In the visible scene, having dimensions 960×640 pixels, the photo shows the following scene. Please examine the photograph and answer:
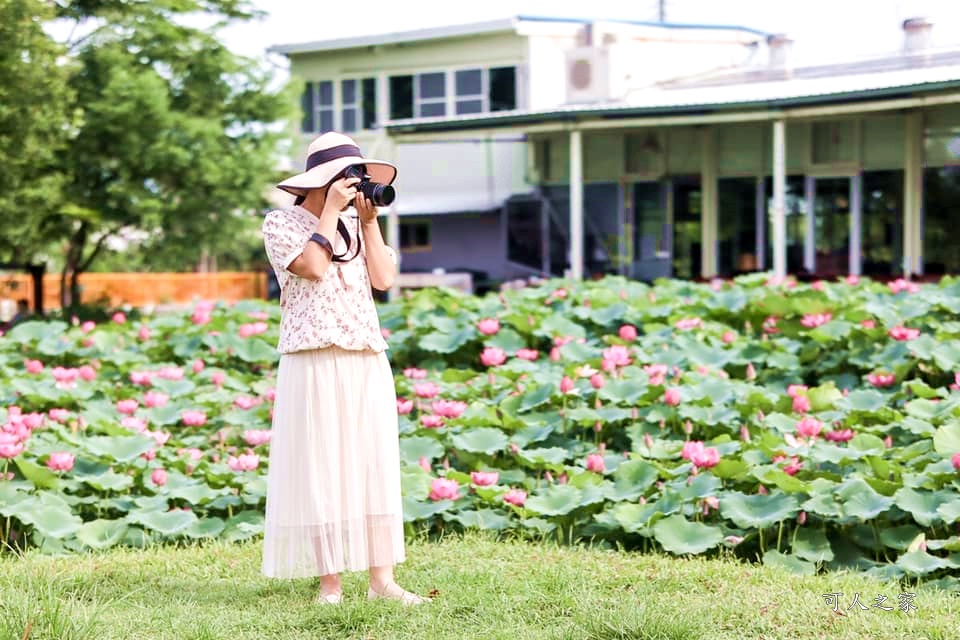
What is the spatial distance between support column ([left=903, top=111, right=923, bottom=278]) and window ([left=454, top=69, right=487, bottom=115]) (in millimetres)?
8683

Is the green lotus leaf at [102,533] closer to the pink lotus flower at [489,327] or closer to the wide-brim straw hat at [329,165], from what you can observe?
the wide-brim straw hat at [329,165]

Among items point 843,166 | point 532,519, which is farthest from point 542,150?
point 532,519

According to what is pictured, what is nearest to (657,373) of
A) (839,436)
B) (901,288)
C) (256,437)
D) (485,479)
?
(839,436)

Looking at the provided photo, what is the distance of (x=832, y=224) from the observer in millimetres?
21406

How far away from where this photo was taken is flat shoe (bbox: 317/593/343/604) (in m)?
4.45

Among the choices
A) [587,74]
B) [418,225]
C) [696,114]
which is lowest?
[418,225]

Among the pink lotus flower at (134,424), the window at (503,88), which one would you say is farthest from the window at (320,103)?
the pink lotus flower at (134,424)

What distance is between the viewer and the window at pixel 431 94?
26531 millimetres

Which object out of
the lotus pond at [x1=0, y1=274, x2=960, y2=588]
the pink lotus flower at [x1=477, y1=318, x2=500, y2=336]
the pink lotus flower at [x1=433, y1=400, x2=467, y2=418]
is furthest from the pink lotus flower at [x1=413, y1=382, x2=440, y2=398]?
the pink lotus flower at [x1=477, y1=318, x2=500, y2=336]

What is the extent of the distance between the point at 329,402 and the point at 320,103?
80.0 feet

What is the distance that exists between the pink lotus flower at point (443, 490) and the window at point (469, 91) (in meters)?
20.8

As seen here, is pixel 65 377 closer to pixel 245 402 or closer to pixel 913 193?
pixel 245 402

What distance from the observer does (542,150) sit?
2539cm

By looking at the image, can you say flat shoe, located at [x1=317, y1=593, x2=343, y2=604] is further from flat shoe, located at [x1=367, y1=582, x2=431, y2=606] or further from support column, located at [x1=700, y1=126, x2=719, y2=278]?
support column, located at [x1=700, y1=126, x2=719, y2=278]
